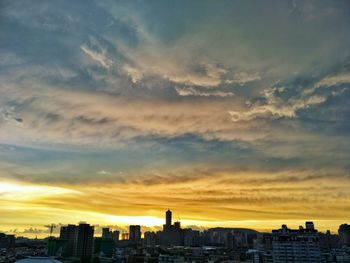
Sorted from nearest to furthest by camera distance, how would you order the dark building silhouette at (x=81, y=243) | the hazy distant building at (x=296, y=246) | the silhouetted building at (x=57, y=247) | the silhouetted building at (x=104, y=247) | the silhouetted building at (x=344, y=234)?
1. the hazy distant building at (x=296, y=246)
2. the silhouetted building at (x=57, y=247)
3. the dark building silhouette at (x=81, y=243)
4. the silhouetted building at (x=104, y=247)
5. the silhouetted building at (x=344, y=234)

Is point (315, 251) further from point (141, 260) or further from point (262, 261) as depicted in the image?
point (141, 260)

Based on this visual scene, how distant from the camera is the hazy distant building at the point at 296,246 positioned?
92.7 metres

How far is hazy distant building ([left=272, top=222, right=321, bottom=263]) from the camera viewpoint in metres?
92.7

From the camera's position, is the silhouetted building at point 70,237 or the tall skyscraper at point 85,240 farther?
the tall skyscraper at point 85,240

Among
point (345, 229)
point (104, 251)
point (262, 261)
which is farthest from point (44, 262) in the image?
point (345, 229)

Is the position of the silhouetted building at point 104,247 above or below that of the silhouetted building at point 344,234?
below

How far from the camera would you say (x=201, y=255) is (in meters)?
156

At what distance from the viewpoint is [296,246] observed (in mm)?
95000

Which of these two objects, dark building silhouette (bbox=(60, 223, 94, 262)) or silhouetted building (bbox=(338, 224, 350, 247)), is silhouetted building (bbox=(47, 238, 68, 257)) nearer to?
dark building silhouette (bbox=(60, 223, 94, 262))

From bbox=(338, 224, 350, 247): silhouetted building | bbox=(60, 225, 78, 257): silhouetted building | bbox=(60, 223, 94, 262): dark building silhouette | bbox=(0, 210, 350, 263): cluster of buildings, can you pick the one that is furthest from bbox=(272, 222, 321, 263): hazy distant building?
bbox=(338, 224, 350, 247): silhouetted building

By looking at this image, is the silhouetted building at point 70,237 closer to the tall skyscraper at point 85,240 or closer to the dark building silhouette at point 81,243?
the dark building silhouette at point 81,243

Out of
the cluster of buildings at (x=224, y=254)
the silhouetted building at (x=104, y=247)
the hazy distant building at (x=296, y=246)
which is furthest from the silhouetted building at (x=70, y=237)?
the hazy distant building at (x=296, y=246)

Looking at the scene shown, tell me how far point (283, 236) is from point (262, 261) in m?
32.0

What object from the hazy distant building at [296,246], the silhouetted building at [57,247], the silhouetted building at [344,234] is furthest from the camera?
the silhouetted building at [344,234]
